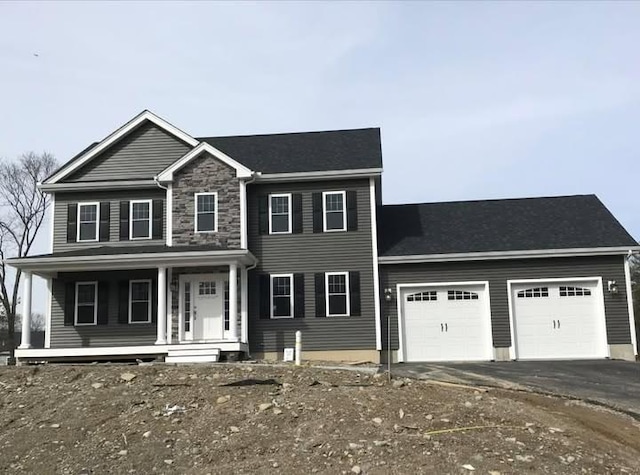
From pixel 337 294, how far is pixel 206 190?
5.14m

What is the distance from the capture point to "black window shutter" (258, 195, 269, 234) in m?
20.4

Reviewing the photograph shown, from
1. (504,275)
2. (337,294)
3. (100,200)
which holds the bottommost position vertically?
(337,294)

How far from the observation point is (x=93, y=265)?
1900 centimetres

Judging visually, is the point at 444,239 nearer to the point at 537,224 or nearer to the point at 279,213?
the point at 537,224

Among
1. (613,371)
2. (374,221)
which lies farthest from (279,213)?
(613,371)

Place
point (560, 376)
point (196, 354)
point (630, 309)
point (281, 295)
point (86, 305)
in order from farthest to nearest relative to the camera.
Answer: point (86, 305) < point (281, 295) < point (630, 309) < point (196, 354) < point (560, 376)

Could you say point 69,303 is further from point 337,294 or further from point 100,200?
point 337,294

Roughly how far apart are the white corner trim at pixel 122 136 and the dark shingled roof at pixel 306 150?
6.53ft

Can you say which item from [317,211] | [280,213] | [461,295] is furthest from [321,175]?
[461,295]

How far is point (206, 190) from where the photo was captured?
2014 centimetres

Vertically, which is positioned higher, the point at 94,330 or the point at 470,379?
the point at 94,330

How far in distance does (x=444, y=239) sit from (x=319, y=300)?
177 inches

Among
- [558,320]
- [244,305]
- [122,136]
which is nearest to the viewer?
[244,305]

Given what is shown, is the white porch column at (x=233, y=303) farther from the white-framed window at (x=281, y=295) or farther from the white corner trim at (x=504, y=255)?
the white corner trim at (x=504, y=255)
